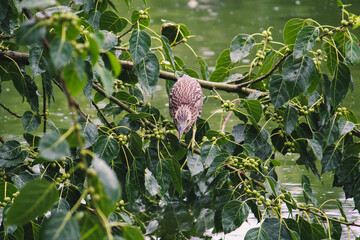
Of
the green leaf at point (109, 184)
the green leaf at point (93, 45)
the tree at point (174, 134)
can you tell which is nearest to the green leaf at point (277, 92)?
the tree at point (174, 134)

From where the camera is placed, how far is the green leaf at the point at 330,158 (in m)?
2.30

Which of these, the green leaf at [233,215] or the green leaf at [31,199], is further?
the green leaf at [233,215]

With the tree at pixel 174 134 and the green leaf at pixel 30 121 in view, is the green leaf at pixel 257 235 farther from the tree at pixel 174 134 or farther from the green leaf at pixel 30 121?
the green leaf at pixel 30 121

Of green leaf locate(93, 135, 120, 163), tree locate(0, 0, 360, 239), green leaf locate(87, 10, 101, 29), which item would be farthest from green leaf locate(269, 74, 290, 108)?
green leaf locate(87, 10, 101, 29)

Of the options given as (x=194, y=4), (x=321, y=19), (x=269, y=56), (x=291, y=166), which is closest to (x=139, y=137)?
(x=269, y=56)

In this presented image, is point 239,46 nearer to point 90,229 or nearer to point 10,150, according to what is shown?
point 10,150

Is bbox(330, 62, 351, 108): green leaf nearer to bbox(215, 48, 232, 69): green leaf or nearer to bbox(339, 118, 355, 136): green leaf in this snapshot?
bbox(339, 118, 355, 136): green leaf

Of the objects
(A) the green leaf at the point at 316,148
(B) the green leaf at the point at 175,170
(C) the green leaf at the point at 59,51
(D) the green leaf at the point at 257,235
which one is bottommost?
(A) the green leaf at the point at 316,148

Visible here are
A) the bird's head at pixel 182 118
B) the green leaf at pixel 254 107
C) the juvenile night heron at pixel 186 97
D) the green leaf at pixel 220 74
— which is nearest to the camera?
the green leaf at pixel 254 107

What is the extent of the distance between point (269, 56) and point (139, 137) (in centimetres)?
67

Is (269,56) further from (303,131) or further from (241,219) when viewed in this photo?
(241,219)

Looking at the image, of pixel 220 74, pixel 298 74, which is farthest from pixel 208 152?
pixel 220 74

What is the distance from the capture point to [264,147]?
2.26m

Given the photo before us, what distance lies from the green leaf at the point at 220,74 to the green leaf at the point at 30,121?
3.17 feet
